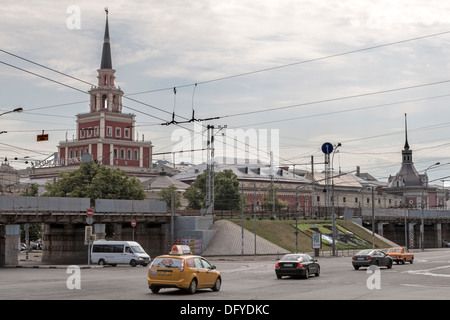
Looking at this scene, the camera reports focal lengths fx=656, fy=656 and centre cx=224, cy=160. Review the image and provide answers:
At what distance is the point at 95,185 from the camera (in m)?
83.8

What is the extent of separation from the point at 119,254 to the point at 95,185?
33.1 meters

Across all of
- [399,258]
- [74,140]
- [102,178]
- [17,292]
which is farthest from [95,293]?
[74,140]

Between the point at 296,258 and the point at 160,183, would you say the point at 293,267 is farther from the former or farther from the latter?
the point at 160,183

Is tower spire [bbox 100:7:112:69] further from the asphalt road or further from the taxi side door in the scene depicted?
the taxi side door

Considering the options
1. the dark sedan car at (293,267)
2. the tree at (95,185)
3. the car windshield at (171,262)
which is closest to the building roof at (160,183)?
the tree at (95,185)

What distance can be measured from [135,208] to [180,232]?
22.5 ft

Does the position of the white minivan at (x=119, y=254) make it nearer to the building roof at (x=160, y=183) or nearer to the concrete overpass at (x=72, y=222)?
the concrete overpass at (x=72, y=222)

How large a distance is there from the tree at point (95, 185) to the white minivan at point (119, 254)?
29999 millimetres

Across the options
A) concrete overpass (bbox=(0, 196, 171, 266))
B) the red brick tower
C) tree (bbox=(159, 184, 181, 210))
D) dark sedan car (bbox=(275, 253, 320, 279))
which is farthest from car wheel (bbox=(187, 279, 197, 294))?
the red brick tower

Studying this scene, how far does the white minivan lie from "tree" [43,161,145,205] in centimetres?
3000

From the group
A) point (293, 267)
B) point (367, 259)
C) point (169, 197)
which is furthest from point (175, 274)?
point (169, 197)

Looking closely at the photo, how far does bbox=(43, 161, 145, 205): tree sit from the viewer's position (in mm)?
83375
